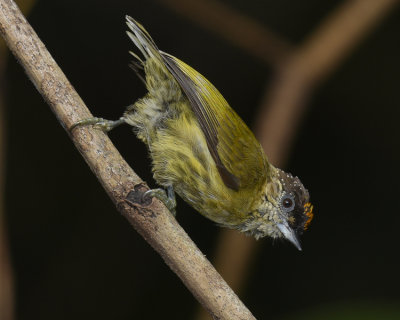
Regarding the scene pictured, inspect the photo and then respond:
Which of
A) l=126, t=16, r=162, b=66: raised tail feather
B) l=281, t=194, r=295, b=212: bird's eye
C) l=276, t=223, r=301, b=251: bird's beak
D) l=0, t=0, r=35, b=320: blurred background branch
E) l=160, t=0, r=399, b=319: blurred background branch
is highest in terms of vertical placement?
l=160, t=0, r=399, b=319: blurred background branch

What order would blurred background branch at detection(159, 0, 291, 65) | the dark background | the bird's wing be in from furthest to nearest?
1. the dark background
2. blurred background branch at detection(159, 0, 291, 65)
3. the bird's wing

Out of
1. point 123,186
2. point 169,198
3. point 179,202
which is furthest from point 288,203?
point 179,202

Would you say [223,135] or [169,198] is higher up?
[223,135]

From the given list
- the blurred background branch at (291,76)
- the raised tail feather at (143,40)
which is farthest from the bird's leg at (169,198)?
the raised tail feather at (143,40)

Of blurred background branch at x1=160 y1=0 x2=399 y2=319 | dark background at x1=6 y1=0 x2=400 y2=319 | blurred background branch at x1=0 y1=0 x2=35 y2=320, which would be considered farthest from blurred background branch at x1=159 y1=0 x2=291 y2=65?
blurred background branch at x1=0 y1=0 x2=35 y2=320

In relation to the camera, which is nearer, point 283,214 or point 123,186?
point 123,186

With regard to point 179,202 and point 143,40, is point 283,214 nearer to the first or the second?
point 143,40

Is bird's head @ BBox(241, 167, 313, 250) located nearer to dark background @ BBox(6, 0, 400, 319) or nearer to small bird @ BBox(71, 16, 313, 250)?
small bird @ BBox(71, 16, 313, 250)

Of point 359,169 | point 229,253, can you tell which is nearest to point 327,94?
point 359,169
